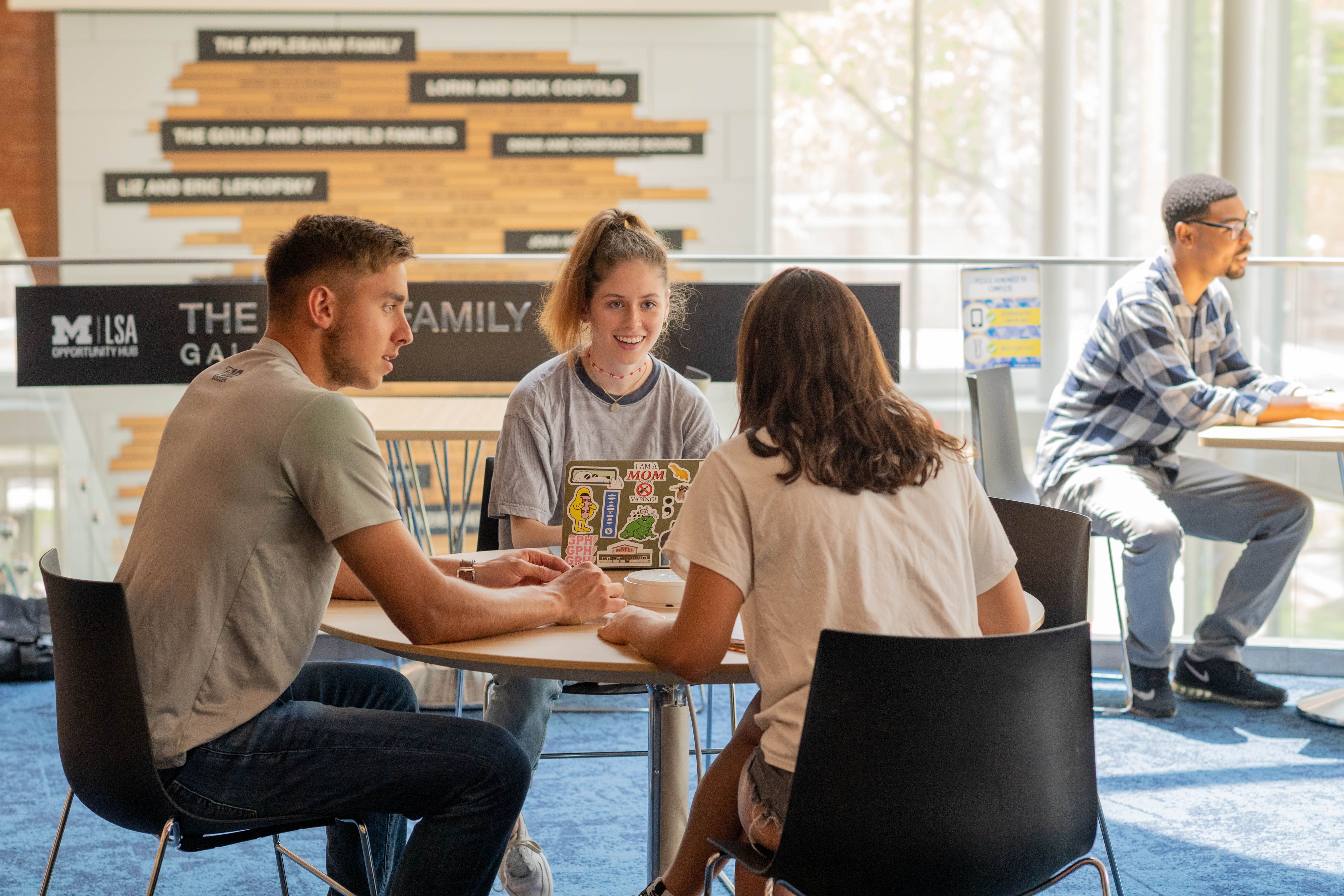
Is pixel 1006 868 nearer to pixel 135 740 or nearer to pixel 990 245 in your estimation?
pixel 135 740

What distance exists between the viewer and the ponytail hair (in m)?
2.54

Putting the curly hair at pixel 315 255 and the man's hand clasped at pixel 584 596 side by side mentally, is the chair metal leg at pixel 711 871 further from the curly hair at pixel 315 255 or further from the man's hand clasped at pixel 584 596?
the curly hair at pixel 315 255

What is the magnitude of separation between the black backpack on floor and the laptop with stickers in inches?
108

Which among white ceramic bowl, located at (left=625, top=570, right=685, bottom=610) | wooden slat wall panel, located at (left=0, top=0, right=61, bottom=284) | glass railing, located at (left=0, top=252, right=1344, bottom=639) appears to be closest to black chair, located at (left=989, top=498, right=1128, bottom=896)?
white ceramic bowl, located at (left=625, top=570, right=685, bottom=610)

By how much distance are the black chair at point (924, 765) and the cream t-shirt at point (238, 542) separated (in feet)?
2.11

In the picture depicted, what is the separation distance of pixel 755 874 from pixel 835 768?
0.70 ft

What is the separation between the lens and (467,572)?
2025 millimetres

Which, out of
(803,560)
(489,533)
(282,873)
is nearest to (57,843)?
(282,873)

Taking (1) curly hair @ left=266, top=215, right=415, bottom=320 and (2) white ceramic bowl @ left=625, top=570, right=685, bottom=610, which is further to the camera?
(2) white ceramic bowl @ left=625, top=570, right=685, bottom=610

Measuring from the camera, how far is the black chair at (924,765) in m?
1.40

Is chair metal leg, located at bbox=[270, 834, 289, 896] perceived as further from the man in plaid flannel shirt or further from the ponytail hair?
the man in plaid flannel shirt

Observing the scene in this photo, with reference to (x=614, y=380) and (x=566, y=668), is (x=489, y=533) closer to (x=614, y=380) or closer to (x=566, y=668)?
(x=614, y=380)

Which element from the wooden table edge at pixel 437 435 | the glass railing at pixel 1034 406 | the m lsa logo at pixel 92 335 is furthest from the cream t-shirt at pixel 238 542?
the m lsa logo at pixel 92 335

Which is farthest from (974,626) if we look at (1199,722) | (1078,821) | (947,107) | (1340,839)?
(947,107)
